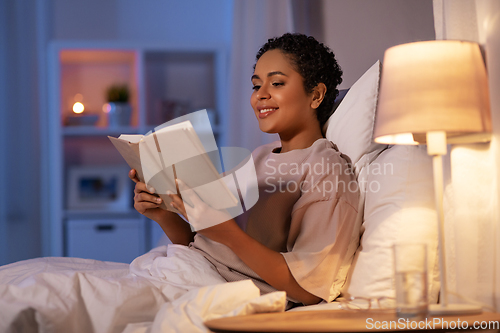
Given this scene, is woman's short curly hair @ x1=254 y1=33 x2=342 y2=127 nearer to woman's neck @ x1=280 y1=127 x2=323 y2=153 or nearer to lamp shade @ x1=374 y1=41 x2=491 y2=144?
woman's neck @ x1=280 y1=127 x2=323 y2=153

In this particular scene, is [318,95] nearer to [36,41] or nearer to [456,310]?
[456,310]

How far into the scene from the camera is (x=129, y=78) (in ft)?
11.1

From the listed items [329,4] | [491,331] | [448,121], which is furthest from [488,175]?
[329,4]

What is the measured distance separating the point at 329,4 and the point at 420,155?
3.87 feet

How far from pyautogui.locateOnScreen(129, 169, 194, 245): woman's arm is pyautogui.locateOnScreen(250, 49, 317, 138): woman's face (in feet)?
1.29

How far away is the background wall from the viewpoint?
2.96 meters

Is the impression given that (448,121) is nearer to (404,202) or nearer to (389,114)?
(389,114)

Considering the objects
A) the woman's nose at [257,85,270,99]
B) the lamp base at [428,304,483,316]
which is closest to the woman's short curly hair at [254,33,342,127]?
the woman's nose at [257,85,270,99]

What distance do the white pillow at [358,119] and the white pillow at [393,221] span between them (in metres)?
0.13

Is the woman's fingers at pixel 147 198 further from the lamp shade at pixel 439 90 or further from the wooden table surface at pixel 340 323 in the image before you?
the lamp shade at pixel 439 90

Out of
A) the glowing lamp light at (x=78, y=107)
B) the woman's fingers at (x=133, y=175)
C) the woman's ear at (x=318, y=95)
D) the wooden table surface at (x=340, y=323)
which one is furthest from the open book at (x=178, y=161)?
the glowing lamp light at (x=78, y=107)

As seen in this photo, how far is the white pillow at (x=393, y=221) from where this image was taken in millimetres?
988

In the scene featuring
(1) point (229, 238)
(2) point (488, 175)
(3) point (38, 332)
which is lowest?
(3) point (38, 332)

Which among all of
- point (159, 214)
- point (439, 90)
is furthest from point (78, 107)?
point (439, 90)
